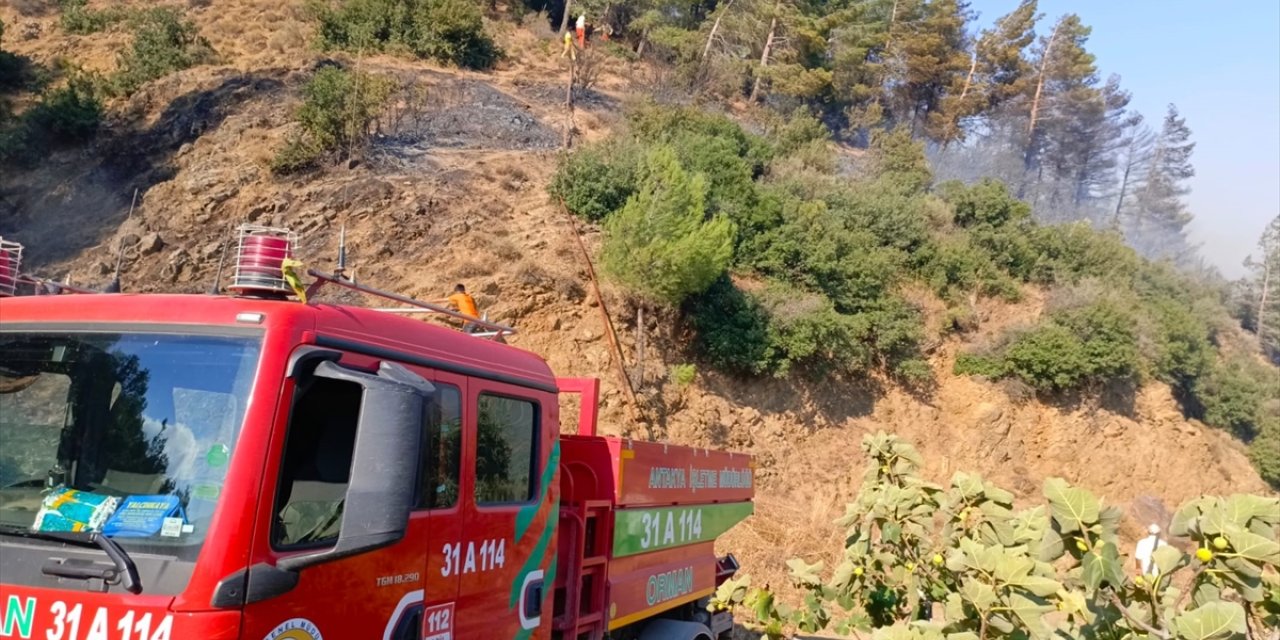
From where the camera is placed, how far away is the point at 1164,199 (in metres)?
64.9

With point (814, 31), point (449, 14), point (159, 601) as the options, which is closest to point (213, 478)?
point (159, 601)

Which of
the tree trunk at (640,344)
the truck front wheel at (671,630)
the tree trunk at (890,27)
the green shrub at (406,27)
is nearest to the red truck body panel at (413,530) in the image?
the truck front wheel at (671,630)

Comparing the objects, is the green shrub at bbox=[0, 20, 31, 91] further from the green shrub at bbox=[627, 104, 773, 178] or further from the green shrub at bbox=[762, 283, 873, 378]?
the green shrub at bbox=[762, 283, 873, 378]

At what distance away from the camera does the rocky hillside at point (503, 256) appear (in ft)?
55.1

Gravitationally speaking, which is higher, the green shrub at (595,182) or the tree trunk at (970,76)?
the tree trunk at (970,76)

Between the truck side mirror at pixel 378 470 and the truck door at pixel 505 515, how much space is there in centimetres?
94

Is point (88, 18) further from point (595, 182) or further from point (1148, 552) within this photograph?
point (1148, 552)

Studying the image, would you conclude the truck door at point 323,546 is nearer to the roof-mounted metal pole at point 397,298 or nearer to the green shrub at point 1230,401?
the roof-mounted metal pole at point 397,298

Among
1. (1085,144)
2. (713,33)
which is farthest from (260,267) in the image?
(1085,144)

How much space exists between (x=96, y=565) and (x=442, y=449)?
1447 mm

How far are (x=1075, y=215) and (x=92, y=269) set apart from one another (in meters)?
51.7

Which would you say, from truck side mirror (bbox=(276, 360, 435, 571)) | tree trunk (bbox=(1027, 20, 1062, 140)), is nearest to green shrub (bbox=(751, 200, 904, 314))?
truck side mirror (bbox=(276, 360, 435, 571))

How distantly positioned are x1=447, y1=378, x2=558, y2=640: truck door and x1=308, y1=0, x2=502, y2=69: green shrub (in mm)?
24844

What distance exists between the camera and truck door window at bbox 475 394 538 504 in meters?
4.62
